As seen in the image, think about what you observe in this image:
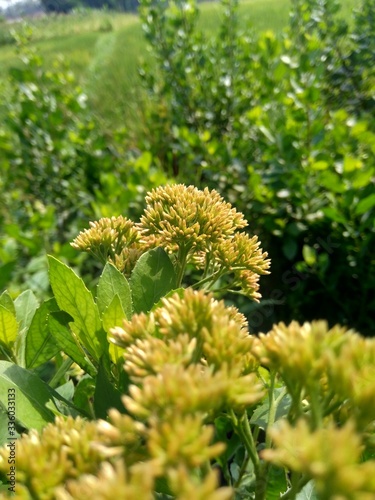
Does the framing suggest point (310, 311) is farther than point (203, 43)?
No

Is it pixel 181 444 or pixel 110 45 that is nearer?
pixel 181 444

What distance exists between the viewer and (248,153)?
3107mm

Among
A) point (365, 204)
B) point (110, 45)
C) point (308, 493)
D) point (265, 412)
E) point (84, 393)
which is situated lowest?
point (308, 493)

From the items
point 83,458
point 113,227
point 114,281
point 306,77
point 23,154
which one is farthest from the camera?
point 23,154

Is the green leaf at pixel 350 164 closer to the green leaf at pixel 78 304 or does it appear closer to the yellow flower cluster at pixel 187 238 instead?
the yellow flower cluster at pixel 187 238

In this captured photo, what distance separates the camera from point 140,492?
32 centimetres

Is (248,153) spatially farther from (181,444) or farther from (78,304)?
(181,444)

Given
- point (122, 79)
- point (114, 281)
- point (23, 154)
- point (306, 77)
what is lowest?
point (114, 281)

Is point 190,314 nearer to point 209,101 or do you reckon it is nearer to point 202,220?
point 202,220

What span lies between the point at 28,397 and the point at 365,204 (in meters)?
1.82

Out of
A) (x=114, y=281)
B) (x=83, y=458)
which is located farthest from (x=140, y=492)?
(x=114, y=281)

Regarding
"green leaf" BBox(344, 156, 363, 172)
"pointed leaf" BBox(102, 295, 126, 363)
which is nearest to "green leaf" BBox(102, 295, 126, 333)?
"pointed leaf" BBox(102, 295, 126, 363)

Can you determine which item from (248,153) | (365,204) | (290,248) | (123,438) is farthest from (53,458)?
(248,153)

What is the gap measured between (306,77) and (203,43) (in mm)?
1373
